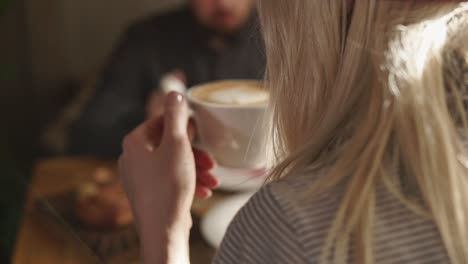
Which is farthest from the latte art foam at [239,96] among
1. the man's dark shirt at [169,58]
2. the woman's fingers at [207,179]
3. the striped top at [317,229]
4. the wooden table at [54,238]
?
the man's dark shirt at [169,58]

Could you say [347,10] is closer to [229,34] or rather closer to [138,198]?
[138,198]

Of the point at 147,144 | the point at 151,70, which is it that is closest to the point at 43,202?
the point at 147,144

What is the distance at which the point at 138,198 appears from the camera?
72 centimetres

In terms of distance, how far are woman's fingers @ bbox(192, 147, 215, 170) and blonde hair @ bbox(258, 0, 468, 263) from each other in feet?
0.68

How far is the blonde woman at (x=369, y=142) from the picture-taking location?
0.48m

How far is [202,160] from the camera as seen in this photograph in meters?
0.76

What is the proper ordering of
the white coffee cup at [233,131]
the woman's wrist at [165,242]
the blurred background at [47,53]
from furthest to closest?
1. the blurred background at [47,53]
2. the white coffee cup at [233,131]
3. the woman's wrist at [165,242]

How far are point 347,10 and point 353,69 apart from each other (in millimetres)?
53

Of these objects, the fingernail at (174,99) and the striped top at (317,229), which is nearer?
the striped top at (317,229)

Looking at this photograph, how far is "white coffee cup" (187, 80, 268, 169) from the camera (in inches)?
31.1

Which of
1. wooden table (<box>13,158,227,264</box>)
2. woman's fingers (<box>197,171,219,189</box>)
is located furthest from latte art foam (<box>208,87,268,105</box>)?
wooden table (<box>13,158,227,264</box>)

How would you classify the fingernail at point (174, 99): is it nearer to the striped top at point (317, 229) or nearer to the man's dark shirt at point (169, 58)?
the striped top at point (317, 229)

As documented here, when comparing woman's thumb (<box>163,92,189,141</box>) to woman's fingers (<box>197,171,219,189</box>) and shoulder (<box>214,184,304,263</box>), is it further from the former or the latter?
shoulder (<box>214,184,304,263</box>)

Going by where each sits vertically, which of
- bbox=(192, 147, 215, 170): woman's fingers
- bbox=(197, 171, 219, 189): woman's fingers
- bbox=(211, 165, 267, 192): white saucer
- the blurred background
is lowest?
the blurred background
